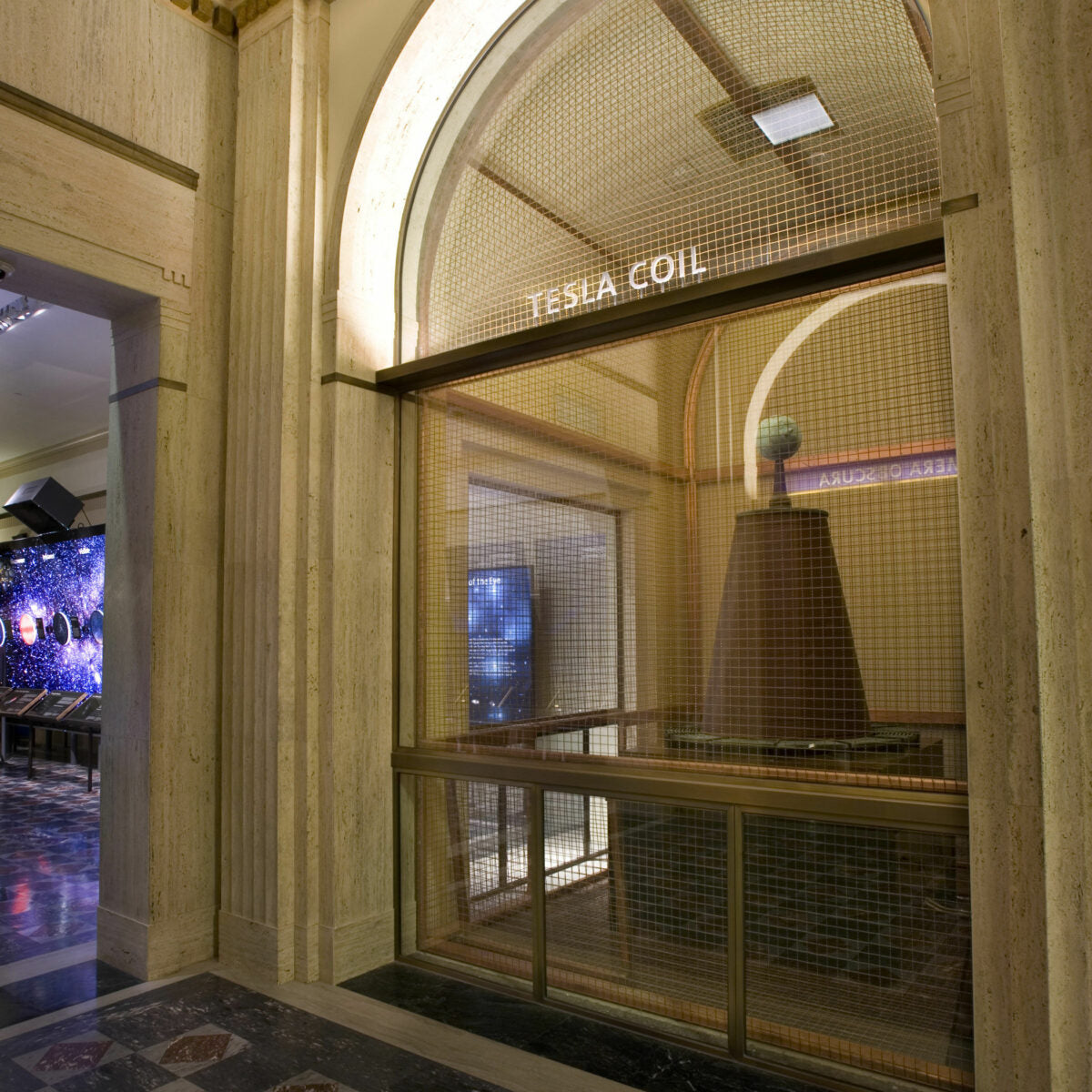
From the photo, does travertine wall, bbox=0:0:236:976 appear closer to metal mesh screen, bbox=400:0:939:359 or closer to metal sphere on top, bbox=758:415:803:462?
metal mesh screen, bbox=400:0:939:359

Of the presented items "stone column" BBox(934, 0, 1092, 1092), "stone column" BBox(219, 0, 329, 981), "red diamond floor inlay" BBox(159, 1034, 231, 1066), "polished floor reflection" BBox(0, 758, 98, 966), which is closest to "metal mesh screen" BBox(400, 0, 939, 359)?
"stone column" BBox(934, 0, 1092, 1092)

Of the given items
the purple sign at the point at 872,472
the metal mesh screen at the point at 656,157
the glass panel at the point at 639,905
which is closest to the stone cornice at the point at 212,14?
the metal mesh screen at the point at 656,157

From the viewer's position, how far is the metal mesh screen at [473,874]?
4012mm

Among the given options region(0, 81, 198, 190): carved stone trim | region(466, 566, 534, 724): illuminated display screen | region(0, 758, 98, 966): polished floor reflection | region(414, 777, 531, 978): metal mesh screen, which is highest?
region(0, 81, 198, 190): carved stone trim

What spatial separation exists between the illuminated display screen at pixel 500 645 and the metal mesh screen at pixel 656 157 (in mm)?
1241

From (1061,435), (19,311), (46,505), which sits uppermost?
(19,311)

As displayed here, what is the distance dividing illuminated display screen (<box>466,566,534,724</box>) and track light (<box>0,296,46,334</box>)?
6.10 m

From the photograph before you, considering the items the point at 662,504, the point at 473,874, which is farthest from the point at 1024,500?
the point at 473,874

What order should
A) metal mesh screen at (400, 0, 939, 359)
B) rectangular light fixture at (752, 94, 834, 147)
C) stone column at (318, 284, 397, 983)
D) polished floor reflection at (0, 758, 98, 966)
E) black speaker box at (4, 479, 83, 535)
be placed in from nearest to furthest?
metal mesh screen at (400, 0, 939, 359), rectangular light fixture at (752, 94, 834, 147), stone column at (318, 284, 397, 983), polished floor reflection at (0, 758, 98, 966), black speaker box at (4, 479, 83, 535)

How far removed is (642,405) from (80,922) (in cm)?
420

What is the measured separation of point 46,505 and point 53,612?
70.4 inches

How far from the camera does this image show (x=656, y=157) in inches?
153

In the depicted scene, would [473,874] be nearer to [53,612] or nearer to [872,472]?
[872,472]

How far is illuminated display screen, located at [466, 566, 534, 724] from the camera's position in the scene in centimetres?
408
